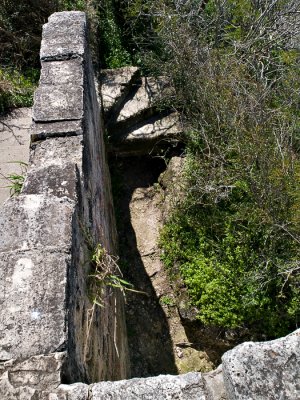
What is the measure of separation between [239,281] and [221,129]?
159cm

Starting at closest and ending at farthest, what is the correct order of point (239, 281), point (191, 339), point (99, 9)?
point (239, 281)
point (191, 339)
point (99, 9)

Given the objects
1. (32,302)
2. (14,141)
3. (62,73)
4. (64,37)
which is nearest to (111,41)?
(14,141)

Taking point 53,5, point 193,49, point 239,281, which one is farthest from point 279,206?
point 53,5

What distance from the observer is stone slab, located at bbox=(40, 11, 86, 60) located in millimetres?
3180

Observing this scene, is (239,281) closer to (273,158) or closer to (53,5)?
(273,158)

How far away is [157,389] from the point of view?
1.64 meters

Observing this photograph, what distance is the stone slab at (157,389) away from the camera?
1.63 metres

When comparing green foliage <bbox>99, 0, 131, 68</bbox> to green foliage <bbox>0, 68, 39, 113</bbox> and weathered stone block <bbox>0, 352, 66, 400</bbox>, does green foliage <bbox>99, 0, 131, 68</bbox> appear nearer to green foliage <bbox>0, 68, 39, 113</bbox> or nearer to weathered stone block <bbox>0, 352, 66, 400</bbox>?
green foliage <bbox>0, 68, 39, 113</bbox>

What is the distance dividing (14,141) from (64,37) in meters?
1.40

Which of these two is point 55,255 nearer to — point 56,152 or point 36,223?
point 36,223

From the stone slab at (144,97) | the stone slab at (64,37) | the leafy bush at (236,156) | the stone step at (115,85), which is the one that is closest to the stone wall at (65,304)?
the stone slab at (64,37)

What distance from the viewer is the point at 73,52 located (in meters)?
3.18

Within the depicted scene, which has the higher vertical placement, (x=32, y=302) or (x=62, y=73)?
(x=62, y=73)

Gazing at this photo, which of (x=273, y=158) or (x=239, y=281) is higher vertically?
(x=273, y=158)
